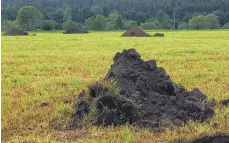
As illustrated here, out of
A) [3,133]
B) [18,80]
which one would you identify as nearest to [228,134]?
[3,133]

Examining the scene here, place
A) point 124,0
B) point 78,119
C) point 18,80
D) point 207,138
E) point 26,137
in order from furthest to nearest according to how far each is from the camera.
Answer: point 124,0 < point 18,80 < point 78,119 < point 26,137 < point 207,138

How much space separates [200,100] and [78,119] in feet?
8.98

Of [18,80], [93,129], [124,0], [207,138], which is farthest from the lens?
[124,0]

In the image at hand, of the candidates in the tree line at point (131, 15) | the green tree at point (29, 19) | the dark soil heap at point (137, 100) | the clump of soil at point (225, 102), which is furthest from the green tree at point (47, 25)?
the clump of soil at point (225, 102)

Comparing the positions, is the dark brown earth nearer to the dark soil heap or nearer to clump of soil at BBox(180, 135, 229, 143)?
clump of soil at BBox(180, 135, 229, 143)

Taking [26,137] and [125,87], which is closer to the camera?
[26,137]

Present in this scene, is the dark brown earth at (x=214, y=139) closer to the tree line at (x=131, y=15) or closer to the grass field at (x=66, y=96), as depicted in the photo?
the grass field at (x=66, y=96)

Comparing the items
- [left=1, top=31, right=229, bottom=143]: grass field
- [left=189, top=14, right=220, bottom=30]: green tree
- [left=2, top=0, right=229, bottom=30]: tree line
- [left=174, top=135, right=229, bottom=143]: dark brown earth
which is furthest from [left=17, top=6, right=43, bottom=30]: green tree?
[left=174, top=135, right=229, bottom=143]: dark brown earth

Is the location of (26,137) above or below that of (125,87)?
below

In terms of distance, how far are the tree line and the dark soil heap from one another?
88663 millimetres

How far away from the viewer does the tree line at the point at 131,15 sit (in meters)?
104

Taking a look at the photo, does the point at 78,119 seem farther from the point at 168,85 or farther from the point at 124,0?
the point at 124,0

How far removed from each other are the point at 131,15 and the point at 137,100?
13106cm

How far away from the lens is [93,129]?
24.5 feet
